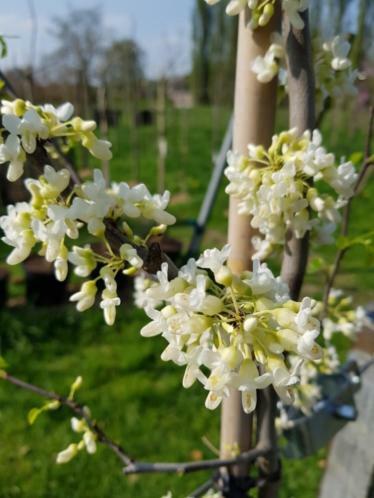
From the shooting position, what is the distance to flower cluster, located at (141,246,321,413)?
18.3 inches

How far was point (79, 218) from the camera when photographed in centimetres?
53

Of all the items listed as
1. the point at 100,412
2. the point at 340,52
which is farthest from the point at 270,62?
the point at 100,412

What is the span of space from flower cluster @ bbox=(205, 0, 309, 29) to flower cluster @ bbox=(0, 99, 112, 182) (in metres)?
0.25

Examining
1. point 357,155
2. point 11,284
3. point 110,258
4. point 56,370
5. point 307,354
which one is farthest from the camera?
point 11,284

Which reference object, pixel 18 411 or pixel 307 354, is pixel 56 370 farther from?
pixel 307 354

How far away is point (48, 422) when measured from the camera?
7.86ft

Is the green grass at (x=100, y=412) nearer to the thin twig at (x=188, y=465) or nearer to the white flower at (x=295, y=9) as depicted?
the thin twig at (x=188, y=465)

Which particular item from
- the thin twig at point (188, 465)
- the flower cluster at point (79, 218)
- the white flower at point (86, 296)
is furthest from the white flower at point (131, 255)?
the thin twig at point (188, 465)

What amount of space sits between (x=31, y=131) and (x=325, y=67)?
1.59ft

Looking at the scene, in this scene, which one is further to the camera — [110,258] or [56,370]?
[56,370]

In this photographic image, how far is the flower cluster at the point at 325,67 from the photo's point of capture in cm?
70

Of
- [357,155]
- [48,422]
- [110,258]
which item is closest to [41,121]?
[110,258]

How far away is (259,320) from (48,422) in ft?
7.14

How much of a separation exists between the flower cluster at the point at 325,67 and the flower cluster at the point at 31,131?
0.85 feet
